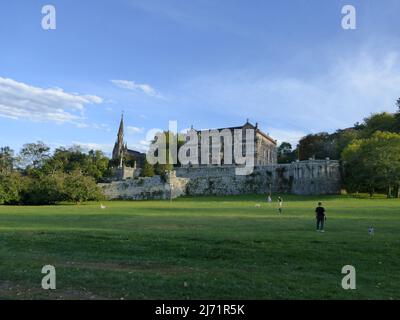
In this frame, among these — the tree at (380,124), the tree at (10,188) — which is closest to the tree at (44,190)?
the tree at (10,188)

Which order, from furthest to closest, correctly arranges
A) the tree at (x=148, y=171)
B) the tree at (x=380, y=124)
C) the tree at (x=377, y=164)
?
the tree at (x=148, y=171)
the tree at (x=380, y=124)
the tree at (x=377, y=164)

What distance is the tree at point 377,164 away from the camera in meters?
69.1

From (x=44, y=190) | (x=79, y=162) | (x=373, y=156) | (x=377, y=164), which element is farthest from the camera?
(x=79, y=162)

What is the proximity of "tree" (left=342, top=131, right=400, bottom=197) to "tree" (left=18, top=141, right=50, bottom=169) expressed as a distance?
68.6 meters

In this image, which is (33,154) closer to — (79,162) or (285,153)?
(79,162)

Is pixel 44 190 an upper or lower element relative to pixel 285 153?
lower

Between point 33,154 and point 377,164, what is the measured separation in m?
76.3

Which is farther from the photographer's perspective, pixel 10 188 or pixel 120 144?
pixel 120 144

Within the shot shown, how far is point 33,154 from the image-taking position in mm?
105812

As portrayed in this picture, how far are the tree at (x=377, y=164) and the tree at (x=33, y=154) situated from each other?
68611mm

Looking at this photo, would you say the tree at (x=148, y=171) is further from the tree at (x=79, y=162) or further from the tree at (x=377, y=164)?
the tree at (x=377, y=164)

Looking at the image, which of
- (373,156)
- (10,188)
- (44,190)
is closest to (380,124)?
(373,156)
